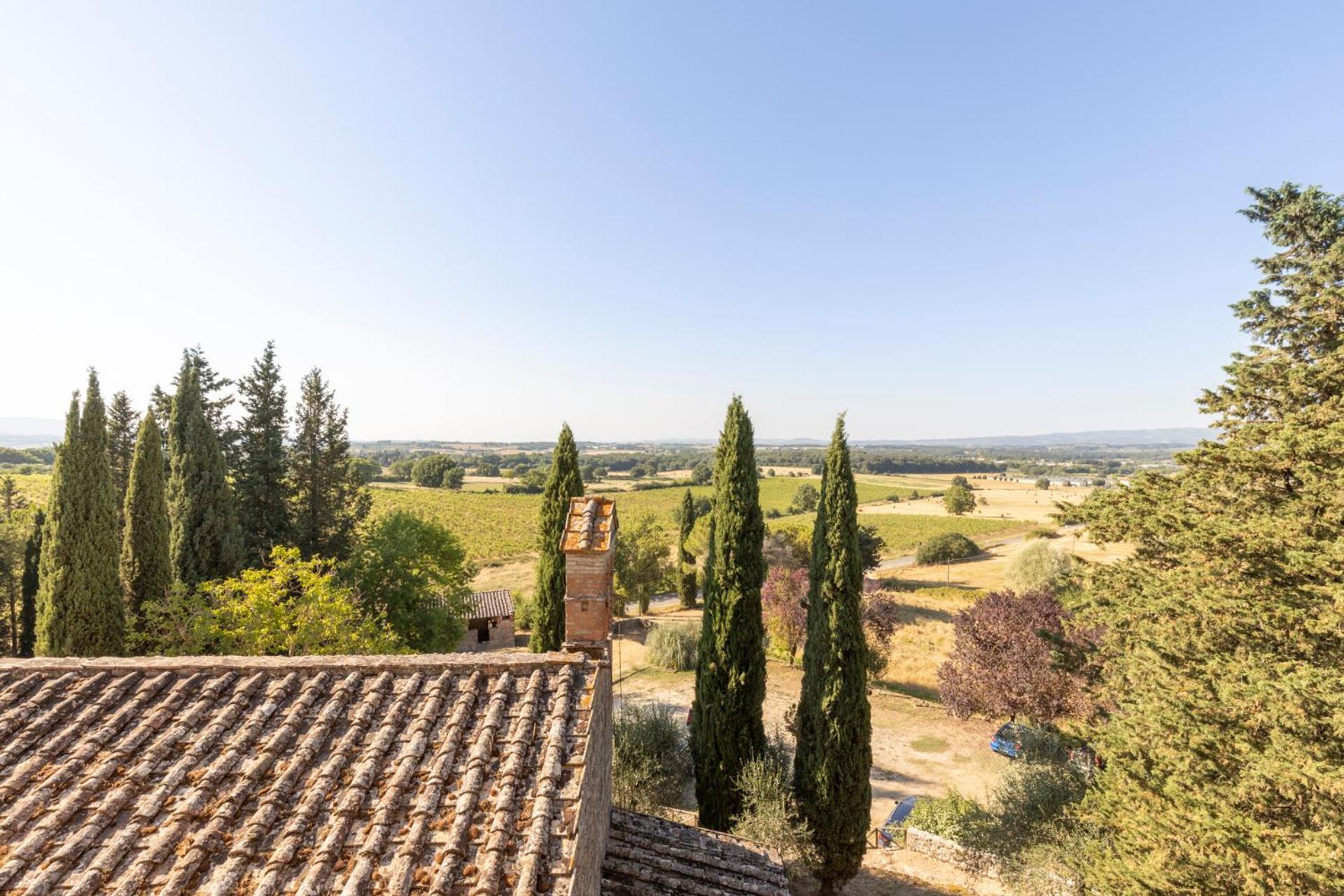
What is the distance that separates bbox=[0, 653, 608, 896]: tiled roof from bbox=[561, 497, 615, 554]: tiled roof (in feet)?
4.09

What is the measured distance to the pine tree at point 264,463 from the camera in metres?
22.9

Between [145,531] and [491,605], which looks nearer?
[145,531]

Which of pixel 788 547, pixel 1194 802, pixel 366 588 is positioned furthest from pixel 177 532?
pixel 788 547

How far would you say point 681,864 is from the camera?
679 cm

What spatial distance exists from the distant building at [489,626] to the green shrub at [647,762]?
14009 millimetres

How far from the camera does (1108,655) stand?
1234 cm

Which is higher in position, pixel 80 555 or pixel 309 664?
pixel 309 664

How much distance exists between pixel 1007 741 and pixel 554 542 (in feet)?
57.1

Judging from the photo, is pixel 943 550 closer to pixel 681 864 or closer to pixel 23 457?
pixel 681 864

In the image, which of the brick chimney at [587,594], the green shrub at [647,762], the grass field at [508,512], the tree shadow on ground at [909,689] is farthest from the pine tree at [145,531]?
the tree shadow on ground at [909,689]

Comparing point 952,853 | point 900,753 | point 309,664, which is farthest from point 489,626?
point 309,664

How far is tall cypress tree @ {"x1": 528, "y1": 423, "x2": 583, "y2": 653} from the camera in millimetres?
15391

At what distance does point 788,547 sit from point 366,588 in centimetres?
2797

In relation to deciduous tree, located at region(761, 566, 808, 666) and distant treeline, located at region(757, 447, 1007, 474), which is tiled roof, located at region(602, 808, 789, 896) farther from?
distant treeline, located at region(757, 447, 1007, 474)
